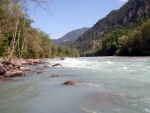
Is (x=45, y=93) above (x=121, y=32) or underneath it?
underneath

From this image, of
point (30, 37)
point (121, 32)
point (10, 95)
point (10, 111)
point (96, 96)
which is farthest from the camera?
point (121, 32)

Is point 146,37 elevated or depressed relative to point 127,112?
elevated

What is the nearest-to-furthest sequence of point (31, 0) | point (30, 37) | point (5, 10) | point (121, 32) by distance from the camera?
point (31, 0)
point (5, 10)
point (30, 37)
point (121, 32)

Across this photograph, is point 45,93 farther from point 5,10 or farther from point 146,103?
point 5,10

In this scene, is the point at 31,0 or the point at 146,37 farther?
the point at 146,37

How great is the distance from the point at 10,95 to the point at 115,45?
125m

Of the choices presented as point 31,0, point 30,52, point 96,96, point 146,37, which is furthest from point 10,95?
point 146,37

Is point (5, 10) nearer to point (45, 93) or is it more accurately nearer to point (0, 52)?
point (45, 93)

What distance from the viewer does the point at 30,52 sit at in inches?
3041

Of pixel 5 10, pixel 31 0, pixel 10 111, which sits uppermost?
pixel 5 10

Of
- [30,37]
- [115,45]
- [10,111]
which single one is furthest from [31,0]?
[115,45]

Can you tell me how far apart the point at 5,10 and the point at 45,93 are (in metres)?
9.32

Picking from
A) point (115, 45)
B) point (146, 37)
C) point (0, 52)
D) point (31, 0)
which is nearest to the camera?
point (31, 0)

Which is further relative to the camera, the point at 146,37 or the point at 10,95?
the point at 146,37
